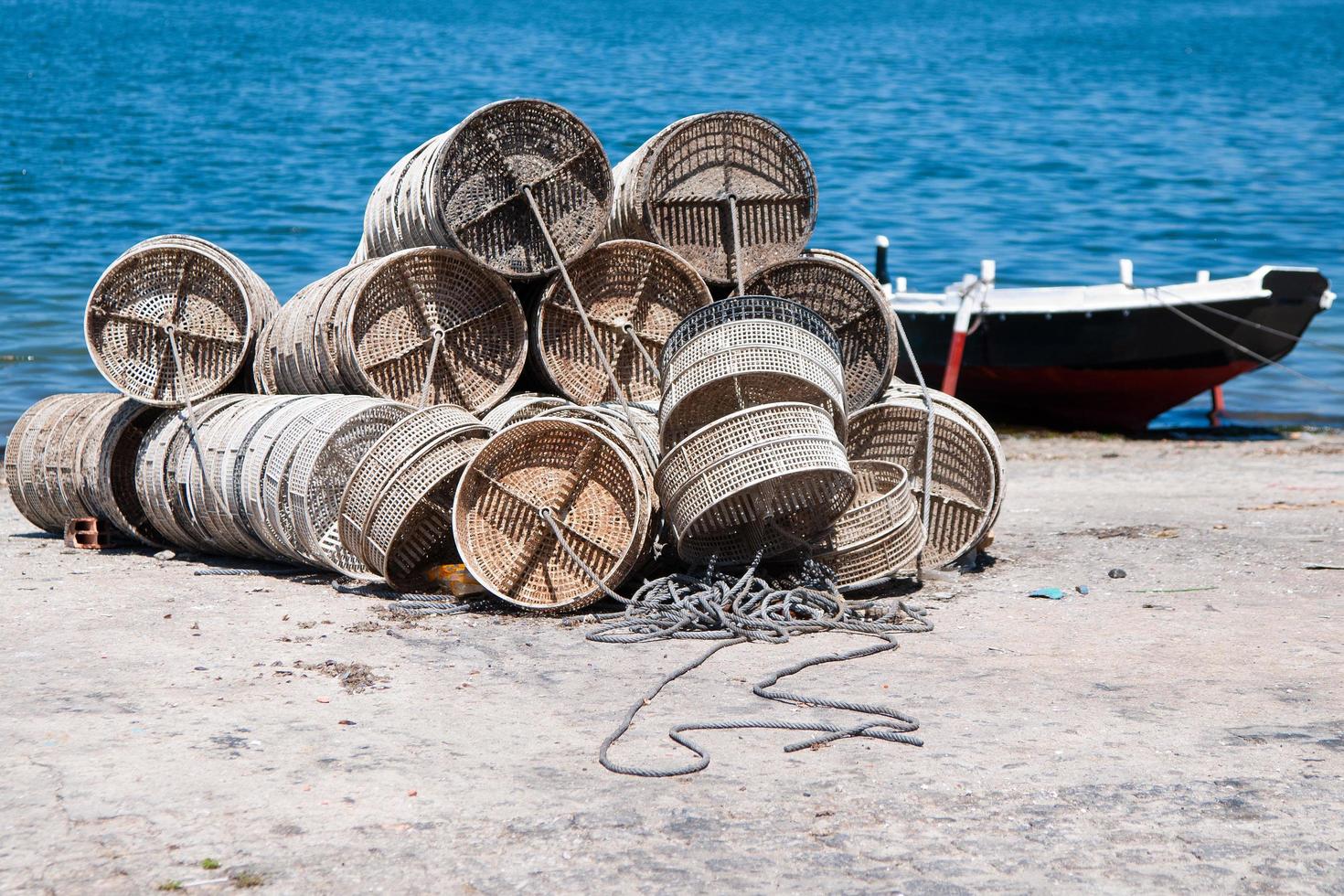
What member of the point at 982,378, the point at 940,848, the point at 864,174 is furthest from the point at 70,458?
the point at 864,174

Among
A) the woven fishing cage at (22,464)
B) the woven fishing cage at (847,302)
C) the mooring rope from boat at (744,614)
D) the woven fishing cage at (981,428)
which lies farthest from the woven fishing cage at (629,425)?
the woven fishing cage at (22,464)

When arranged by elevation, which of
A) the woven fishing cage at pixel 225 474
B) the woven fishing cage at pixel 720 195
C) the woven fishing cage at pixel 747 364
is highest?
the woven fishing cage at pixel 720 195

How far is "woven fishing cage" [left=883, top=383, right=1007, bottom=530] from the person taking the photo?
23.7 ft

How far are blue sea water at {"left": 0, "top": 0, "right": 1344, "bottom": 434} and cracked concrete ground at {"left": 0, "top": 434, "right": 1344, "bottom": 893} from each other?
8974 millimetres

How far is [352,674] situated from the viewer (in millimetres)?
5539

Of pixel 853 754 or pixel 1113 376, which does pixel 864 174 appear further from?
pixel 853 754

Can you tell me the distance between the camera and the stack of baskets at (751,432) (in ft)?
20.0

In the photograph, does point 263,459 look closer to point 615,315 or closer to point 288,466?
point 288,466

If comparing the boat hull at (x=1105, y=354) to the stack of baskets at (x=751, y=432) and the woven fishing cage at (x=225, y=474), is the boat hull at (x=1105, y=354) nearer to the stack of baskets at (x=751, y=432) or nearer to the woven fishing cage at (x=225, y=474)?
the stack of baskets at (x=751, y=432)

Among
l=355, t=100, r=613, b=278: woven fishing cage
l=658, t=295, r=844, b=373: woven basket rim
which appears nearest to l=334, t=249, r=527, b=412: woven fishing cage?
l=355, t=100, r=613, b=278: woven fishing cage

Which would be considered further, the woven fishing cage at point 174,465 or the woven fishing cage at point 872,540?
the woven fishing cage at point 174,465

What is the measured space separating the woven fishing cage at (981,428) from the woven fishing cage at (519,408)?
1708 mm

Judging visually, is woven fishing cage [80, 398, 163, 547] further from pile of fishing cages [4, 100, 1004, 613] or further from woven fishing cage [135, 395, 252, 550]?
woven fishing cage [135, 395, 252, 550]

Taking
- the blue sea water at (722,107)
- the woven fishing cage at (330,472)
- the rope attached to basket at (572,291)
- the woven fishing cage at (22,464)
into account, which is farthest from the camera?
the blue sea water at (722,107)
